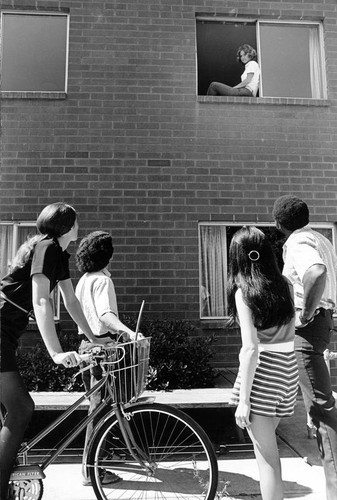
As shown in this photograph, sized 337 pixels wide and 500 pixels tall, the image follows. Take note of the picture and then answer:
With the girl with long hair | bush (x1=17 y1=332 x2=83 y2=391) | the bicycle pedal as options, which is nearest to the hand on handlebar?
the bicycle pedal

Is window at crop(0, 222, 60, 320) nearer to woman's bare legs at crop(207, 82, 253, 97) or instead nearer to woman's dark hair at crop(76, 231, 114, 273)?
woman's dark hair at crop(76, 231, 114, 273)

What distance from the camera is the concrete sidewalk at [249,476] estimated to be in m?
3.48

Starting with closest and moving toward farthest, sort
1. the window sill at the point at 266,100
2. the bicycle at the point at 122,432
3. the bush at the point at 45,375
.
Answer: the bicycle at the point at 122,432, the bush at the point at 45,375, the window sill at the point at 266,100

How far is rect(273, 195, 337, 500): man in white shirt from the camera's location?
294cm

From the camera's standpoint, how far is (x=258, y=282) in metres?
2.55

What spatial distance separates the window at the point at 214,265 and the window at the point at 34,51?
2.89m

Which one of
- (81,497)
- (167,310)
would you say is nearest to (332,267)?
(81,497)

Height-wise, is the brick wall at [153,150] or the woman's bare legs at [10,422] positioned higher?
the brick wall at [153,150]

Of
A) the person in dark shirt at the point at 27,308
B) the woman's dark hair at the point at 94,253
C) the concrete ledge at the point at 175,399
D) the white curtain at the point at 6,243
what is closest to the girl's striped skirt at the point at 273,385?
the person in dark shirt at the point at 27,308

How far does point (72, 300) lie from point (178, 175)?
12.4 ft

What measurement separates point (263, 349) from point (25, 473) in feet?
5.04

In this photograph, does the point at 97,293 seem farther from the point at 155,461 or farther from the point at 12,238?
the point at 12,238

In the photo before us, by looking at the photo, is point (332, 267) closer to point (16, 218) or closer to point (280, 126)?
point (280, 126)

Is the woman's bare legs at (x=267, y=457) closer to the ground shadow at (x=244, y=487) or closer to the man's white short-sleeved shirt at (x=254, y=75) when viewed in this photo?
the ground shadow at (x=244, y=487)
